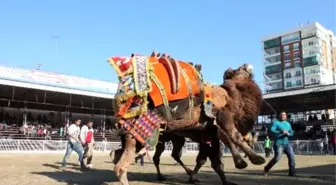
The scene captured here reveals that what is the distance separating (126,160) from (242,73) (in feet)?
10.1

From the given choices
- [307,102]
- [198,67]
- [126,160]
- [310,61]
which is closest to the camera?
[126,160]

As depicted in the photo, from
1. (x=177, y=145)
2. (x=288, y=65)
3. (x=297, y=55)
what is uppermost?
(x=297, y=55)

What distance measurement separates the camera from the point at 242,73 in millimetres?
8148

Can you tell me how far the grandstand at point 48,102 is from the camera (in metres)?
31.7

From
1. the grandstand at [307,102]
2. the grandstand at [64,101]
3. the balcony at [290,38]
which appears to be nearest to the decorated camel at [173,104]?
the grandstand at [64,101]

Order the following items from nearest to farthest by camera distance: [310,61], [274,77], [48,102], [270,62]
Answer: [48,102] < [310,61] < [274,77] < [270,62]

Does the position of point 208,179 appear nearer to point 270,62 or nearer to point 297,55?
point 297,55

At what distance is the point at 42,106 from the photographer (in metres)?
41.2

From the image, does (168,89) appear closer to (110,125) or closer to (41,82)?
(41,82)

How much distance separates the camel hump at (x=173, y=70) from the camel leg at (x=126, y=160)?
1.10 m

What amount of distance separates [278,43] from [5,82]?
108 metres

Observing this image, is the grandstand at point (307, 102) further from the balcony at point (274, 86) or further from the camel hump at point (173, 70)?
the balcony at point (274, 86)

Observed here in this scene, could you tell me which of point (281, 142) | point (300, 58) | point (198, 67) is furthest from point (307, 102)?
point (300, 58)

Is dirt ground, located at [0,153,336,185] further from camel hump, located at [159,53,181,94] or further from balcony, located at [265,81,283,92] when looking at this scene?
balcony, located at [265,81,283,92]
